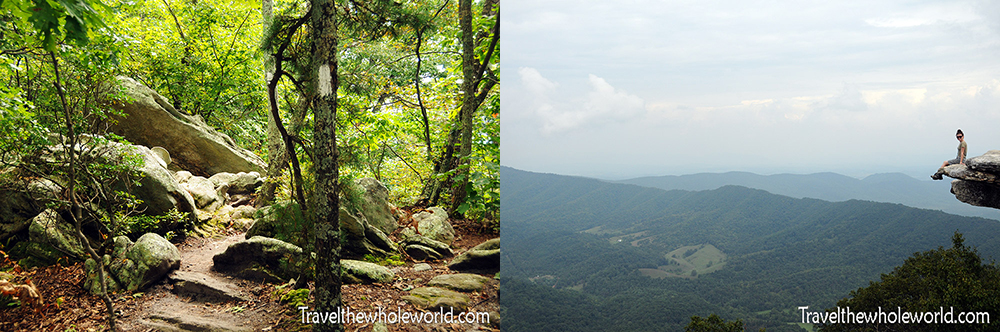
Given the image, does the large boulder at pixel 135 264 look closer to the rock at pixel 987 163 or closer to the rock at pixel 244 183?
the rock at pixel 244 183

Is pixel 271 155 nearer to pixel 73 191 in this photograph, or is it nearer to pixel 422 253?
pixel 73 191

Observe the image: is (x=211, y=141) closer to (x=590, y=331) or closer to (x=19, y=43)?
(x=19, y=43)

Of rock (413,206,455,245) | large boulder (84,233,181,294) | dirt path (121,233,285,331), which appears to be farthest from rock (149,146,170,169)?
rock (413,206,455,245)

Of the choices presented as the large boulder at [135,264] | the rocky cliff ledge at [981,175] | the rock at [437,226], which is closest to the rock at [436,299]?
the rock at [437,226]

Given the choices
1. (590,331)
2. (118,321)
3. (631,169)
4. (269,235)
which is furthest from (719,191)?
(118,321)

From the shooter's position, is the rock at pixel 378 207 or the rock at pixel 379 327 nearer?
the rock at pixel 379 327

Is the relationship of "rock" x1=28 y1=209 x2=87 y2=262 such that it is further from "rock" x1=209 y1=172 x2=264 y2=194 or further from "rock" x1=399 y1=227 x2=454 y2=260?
"rock" x1=399 y1=227 x2=454 y2=260
